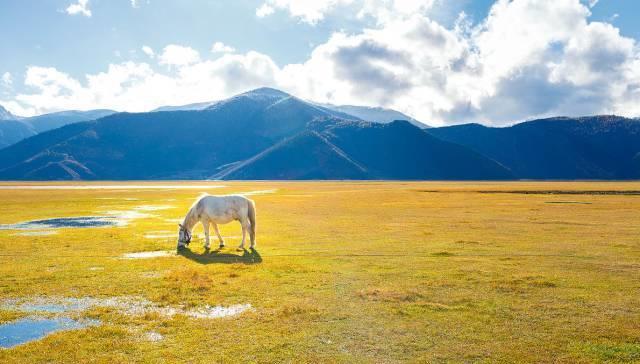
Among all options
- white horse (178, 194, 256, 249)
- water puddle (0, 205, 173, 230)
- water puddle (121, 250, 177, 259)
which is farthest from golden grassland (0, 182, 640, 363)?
water puddle (0, 205, 173, 230)

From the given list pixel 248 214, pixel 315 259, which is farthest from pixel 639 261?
pixel 248 214

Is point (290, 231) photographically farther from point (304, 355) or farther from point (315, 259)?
point (304, 355)

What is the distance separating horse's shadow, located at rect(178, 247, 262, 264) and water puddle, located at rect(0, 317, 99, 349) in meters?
9.14

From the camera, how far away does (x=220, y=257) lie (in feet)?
77.2

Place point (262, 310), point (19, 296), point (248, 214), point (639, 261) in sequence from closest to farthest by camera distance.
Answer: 1. point (262, 310)
2. point (19, 296)
3. point (639, 261)
4. point (248, 214)

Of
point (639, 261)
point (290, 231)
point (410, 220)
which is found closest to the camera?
point (639, 261)

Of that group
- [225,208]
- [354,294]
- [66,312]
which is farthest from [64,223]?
[354,294]

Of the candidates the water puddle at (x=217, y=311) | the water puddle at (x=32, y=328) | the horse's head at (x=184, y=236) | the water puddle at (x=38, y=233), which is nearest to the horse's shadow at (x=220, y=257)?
the horse's head at (x=184, y=236)

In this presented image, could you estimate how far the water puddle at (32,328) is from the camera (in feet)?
38.2

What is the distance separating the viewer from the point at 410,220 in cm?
4109

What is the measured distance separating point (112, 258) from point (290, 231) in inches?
540

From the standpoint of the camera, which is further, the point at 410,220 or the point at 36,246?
the point at 410,220

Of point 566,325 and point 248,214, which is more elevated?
point 248,214

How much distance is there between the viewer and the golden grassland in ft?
36.3
